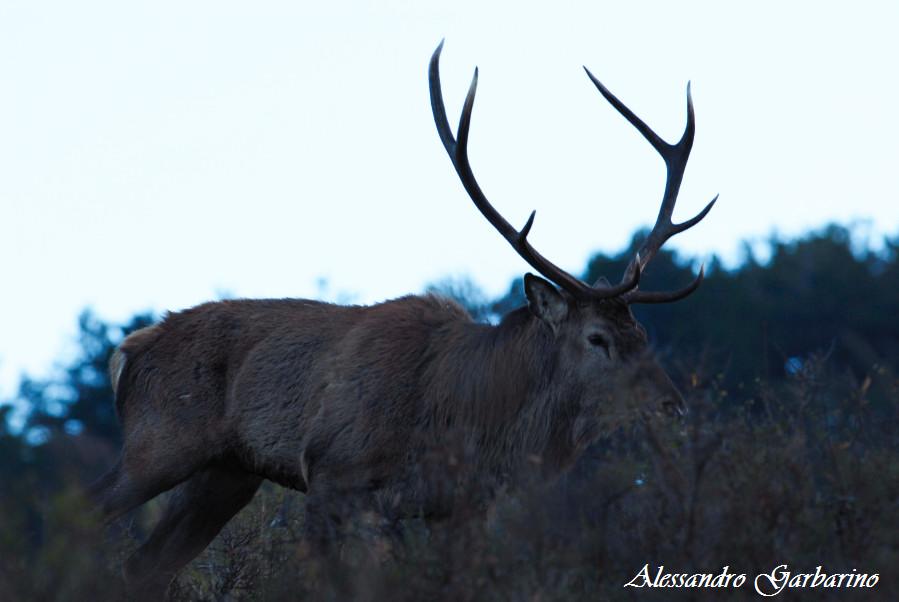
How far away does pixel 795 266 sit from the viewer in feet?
138

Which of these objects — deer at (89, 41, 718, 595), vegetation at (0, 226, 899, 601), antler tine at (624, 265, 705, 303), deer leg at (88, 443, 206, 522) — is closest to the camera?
vegetation at (0, 226, 899, 601)

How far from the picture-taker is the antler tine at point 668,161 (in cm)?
795

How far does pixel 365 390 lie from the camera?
287 inches

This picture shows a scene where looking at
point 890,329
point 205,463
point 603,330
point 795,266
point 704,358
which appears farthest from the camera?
point 795,266

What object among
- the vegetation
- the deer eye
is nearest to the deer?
the deer eye

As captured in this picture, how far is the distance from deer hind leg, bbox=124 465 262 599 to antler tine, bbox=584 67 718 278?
108 inches

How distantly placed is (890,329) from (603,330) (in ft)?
106

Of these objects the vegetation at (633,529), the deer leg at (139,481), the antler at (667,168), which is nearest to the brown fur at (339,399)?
the deer leg at (139,481)

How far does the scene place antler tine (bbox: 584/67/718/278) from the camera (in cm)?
795

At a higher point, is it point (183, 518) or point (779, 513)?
point (779, 513)

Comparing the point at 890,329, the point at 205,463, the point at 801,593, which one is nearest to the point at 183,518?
the point at 205,463

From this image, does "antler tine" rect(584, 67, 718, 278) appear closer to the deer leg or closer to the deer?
the deer

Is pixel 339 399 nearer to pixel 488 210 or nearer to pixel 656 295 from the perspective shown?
pixel 488 210

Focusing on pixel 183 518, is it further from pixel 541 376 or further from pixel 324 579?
pixel 324 579
